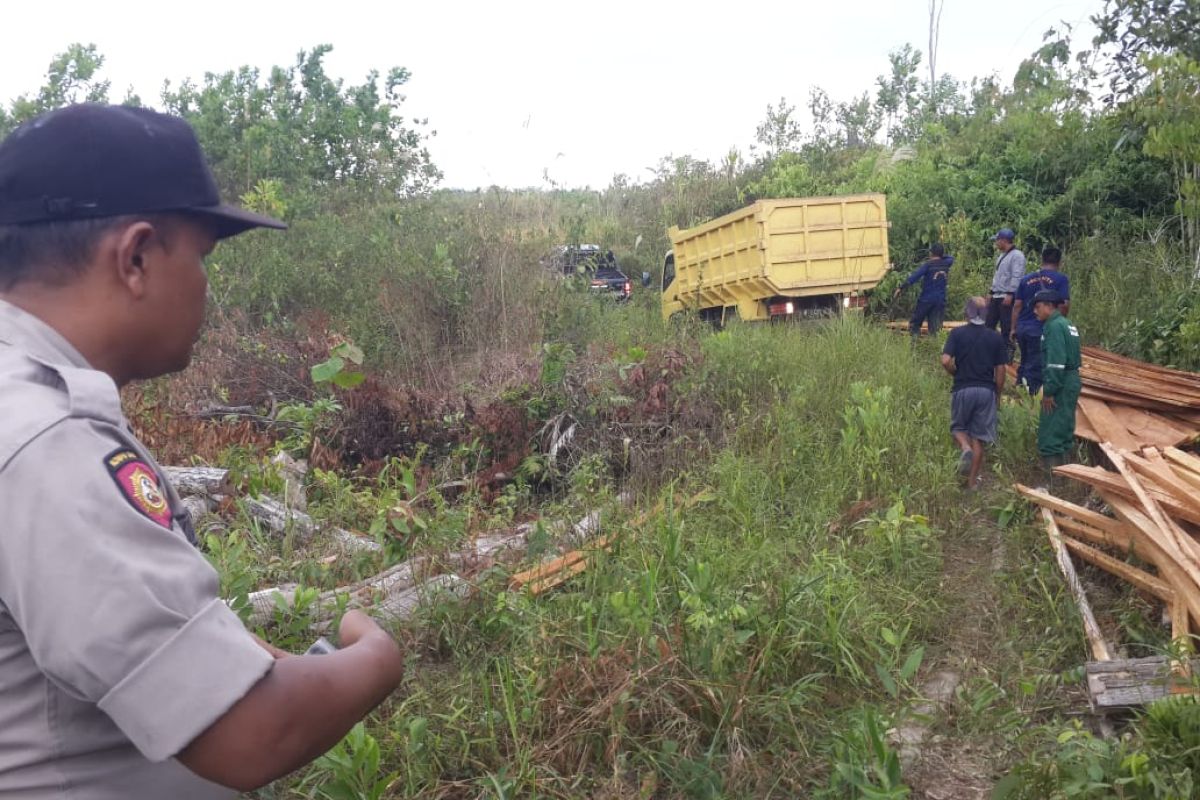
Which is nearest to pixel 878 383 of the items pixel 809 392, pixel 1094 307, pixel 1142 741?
pixel 809 392

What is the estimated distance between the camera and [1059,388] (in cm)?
672

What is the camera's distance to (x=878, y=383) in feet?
26.7

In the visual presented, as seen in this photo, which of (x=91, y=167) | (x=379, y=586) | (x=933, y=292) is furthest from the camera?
(x=933, y=292)

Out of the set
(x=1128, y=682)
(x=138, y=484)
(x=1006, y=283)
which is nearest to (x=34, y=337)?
(x=138, y=484)

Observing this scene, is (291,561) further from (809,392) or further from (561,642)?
(809,392)

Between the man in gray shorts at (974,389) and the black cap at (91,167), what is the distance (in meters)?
6.66

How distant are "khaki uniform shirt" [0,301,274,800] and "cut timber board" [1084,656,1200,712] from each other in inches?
140

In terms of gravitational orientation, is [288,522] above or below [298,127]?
below

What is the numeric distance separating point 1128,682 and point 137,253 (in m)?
3.81

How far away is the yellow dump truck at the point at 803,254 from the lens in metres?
12.2

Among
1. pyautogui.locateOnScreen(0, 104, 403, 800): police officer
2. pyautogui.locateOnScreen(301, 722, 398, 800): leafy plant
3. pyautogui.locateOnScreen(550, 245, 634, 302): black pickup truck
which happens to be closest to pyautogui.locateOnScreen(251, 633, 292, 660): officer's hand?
pyautogui.locateOnScreen(0, 104, 403, 800): police officer

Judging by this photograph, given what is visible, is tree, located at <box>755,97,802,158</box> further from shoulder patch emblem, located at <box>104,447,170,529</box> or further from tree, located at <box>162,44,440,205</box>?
shoulder patch emblem, located at <box>104,447,170,529</box>

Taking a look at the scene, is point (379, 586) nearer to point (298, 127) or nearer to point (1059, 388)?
point (1059, 388)

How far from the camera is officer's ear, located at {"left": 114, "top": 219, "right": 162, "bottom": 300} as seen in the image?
3.99 feet
